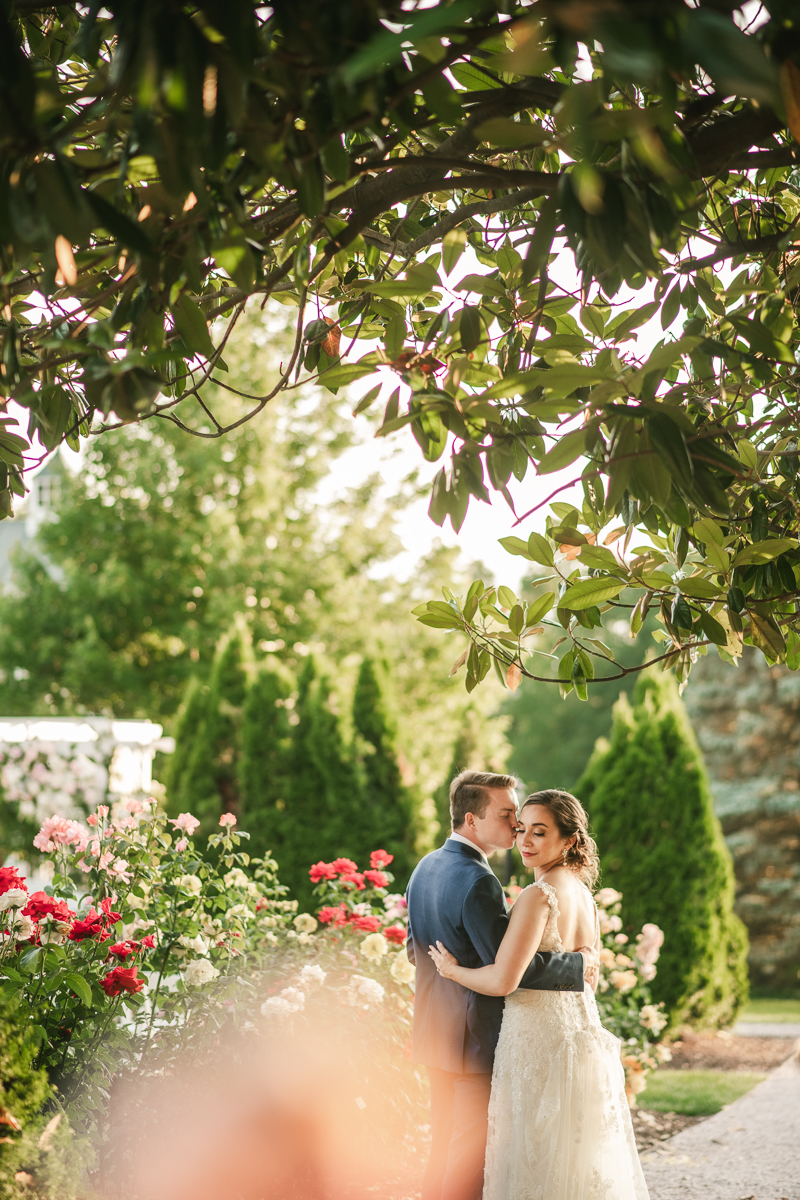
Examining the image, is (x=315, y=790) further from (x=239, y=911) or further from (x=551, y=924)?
(x=551, y=924)

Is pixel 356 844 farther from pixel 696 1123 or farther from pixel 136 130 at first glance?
pixel 136 130

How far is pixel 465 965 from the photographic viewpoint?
2.77 m

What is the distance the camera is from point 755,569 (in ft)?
6.41

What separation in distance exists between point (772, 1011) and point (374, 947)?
8.21 m

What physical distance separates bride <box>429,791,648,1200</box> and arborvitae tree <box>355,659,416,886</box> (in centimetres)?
503

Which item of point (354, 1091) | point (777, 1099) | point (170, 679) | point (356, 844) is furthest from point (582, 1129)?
point (170, 679)

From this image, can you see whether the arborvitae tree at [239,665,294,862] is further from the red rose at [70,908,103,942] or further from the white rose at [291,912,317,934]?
the red rose at [70,908,103,942]

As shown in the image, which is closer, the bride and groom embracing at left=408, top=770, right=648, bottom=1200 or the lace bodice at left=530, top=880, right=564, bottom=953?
the bride and groom embracing at left=408, top=770, right=648, bottom=1200

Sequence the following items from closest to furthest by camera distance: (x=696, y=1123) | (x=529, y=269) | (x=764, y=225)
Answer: (x=529, y=269), (x=764, y=225), (x=696, y=1123)

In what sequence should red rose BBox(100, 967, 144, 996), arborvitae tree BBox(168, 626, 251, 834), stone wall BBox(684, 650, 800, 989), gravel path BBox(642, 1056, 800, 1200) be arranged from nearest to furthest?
red rose BBox(100, 967, 144, 996) → gravel path BBox(642, 1056, 800, 1200) → arborvitae tree BBox(168, 626, 251, 834) → stone wall BBox(684, 650, 800, 989)

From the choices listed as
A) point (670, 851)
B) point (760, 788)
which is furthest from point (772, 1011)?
point (670, 851)

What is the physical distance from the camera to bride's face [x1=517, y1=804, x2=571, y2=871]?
2.83 meters

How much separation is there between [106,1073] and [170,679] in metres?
10.5

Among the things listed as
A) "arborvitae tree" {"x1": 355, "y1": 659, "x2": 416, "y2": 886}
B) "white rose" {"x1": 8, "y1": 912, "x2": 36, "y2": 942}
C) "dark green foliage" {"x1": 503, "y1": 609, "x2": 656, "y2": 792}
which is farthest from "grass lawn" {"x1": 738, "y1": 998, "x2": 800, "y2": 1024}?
"dark green foliage" {"x1": 503, "y1": 609, "x2": 656, "y2": 792}
